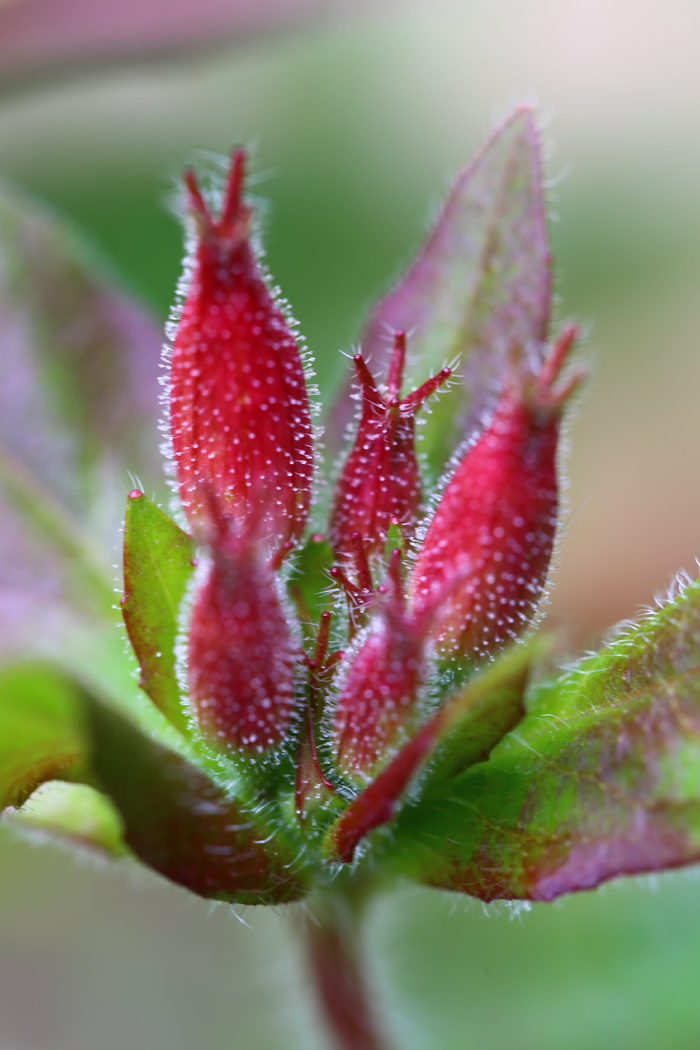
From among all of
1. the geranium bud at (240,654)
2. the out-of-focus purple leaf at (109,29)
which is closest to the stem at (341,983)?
the geranium bud at (240,654)

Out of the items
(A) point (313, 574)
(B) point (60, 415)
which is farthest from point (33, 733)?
(B) point (60, 415)

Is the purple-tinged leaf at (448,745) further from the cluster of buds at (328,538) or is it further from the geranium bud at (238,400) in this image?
the geranium bud at (238,400)

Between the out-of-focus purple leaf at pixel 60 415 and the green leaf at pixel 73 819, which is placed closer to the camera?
the green leaf at pixel 73 819

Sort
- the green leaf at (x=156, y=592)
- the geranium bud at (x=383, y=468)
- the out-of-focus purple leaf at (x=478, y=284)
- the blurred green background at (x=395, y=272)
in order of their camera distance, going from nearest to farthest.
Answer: the green leaf at (x=156, y=592) → the geranium bud at (x=383, y=468) → the out-of-focus purple leaf at (x=478, y=284) → the blurred green background at (x=395, y=272)

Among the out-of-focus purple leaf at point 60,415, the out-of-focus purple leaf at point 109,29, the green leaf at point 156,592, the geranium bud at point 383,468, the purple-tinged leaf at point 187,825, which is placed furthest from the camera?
the out-of-focus purple leaf at point 109,29

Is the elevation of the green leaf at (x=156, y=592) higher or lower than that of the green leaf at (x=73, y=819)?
higher

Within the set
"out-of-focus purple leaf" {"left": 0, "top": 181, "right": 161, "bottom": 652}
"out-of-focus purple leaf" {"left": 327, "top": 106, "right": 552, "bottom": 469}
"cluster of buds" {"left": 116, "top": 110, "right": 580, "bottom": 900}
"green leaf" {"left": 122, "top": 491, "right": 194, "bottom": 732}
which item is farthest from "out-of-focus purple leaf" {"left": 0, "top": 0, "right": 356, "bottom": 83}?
"green leaf" {"left": 122, "top": 491, "right": 194, "bottom": 732}

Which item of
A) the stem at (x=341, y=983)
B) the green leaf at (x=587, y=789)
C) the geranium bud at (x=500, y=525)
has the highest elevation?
the geranium bud at (x=500, y=525)
